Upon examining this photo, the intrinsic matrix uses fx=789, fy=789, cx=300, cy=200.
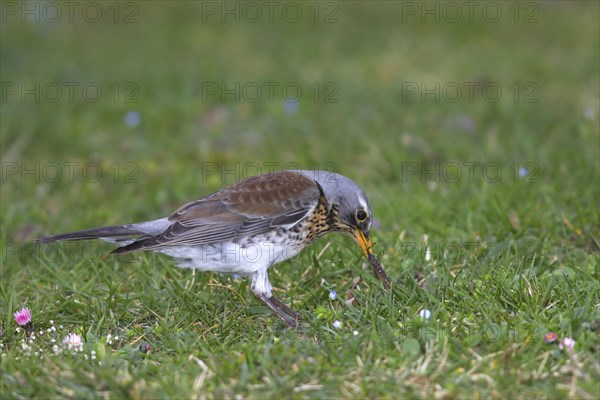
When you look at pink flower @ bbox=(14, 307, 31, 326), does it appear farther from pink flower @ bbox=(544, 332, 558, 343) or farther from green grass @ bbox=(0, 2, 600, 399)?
pink flower @ bbox=(544, 332, 558, 343)

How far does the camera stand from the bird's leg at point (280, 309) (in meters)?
4.86

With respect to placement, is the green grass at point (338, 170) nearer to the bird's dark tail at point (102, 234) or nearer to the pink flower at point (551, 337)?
the pink flower at point (551, 337)

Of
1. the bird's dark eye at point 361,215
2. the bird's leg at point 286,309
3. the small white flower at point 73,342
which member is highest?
the bird's dark eye at point 361,215

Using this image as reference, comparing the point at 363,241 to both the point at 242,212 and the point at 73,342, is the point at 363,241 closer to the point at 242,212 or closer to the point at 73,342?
the point at 242,212

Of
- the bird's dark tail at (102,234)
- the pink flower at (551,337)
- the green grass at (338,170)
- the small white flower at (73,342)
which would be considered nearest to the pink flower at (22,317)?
the green grass at (338,170)

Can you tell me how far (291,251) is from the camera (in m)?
5.25

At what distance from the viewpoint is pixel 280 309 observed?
16.5 ft

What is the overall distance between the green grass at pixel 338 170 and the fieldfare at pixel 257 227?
24 cm

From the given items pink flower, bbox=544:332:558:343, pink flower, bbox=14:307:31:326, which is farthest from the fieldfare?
pink flower, bbox=544:332:558:343

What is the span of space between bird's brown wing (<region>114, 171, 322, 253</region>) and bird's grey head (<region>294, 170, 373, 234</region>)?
0.32 feet

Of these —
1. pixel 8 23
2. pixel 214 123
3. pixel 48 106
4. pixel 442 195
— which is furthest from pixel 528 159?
pixel 8 23

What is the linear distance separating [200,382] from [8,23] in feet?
28.5

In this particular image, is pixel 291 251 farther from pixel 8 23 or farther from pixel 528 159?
pixel 8 23

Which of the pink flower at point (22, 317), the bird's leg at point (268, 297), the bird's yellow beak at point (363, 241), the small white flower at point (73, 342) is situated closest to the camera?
the small white flower at point (73, 342)
